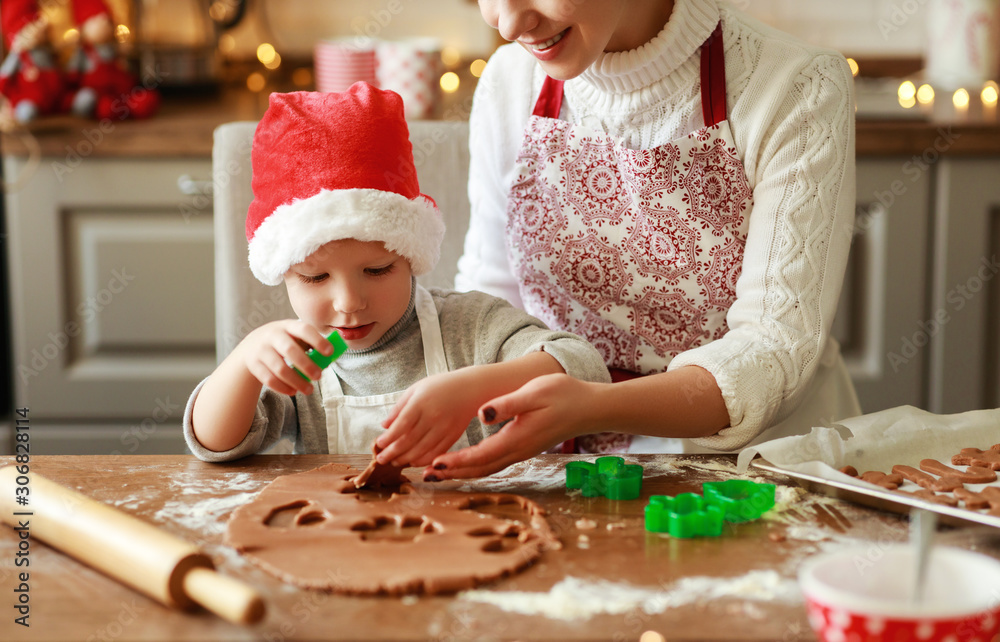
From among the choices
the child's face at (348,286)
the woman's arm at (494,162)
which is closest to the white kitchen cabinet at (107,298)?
the woman's arm at (494,162)

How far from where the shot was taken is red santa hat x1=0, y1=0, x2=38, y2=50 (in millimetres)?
2066

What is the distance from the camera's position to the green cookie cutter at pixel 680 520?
73 cm

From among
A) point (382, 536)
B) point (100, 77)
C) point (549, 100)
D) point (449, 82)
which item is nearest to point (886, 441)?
point (382, 536)

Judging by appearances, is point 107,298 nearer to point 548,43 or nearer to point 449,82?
point 449,82

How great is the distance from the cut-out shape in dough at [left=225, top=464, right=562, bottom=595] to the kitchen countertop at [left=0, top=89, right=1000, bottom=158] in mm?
1283

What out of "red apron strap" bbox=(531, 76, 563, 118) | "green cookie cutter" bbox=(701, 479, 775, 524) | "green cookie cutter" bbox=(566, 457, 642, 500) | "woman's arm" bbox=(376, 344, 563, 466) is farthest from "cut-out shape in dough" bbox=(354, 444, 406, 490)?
"red apron strap" bbox=(531, 76, 563, 118)

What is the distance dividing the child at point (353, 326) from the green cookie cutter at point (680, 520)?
0.68ft

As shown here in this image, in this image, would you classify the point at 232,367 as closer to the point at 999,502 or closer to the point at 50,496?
the point at 50,496

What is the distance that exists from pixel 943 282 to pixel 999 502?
1.33 metres

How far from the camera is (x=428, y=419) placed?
85 cm

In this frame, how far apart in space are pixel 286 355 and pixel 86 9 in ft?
5.37

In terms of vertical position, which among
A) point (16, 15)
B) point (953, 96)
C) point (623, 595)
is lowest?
point (623, 595)

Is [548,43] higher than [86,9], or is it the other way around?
[86,9]

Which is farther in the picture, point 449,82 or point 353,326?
point 449,82
